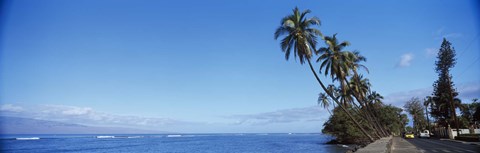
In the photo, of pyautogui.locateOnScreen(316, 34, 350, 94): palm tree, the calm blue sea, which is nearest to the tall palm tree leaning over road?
pyautogui.locateOnScreen(316, 34, 350, 94): palm tree

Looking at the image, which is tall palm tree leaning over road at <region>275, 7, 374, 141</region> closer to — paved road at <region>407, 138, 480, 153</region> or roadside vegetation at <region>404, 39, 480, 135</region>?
paved road at <region>407, 138, 480, 153</region>

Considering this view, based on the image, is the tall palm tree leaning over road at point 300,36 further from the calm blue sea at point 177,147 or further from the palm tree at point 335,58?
the calm blue sea at point 177,147

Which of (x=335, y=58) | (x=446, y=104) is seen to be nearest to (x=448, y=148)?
(x=335, y=58)

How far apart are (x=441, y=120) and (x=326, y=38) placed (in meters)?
44.7

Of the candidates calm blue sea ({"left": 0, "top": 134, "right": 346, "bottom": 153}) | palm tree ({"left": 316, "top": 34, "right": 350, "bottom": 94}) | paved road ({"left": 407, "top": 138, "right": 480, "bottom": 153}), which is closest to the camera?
paved road ({"left": 407, "top": 138, "right": 480, "bottom": 153})

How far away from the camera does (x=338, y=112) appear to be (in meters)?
62.7

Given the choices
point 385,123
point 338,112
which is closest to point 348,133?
point 338,112

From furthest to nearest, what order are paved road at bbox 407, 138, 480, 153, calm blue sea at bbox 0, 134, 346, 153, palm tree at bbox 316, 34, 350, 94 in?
calm blue sea at bbox 0, 134, 346, 153
palm tree at bbox 316, 34, 350, 94
paved road at bbox 407, 138, 480, 153

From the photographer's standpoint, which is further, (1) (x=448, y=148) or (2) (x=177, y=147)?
(2) (x=177, y=147)

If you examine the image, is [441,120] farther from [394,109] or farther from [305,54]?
[305,54]

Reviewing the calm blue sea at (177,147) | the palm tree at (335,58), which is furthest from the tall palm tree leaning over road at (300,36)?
the calm blue sea at (177,147)

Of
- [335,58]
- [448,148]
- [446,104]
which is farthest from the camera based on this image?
[446,104]

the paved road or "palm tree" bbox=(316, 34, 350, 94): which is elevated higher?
"palm tree" bbox=(316, 34, 350, 94)

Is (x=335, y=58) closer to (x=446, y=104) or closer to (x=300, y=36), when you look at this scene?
(x=300, y=36)
